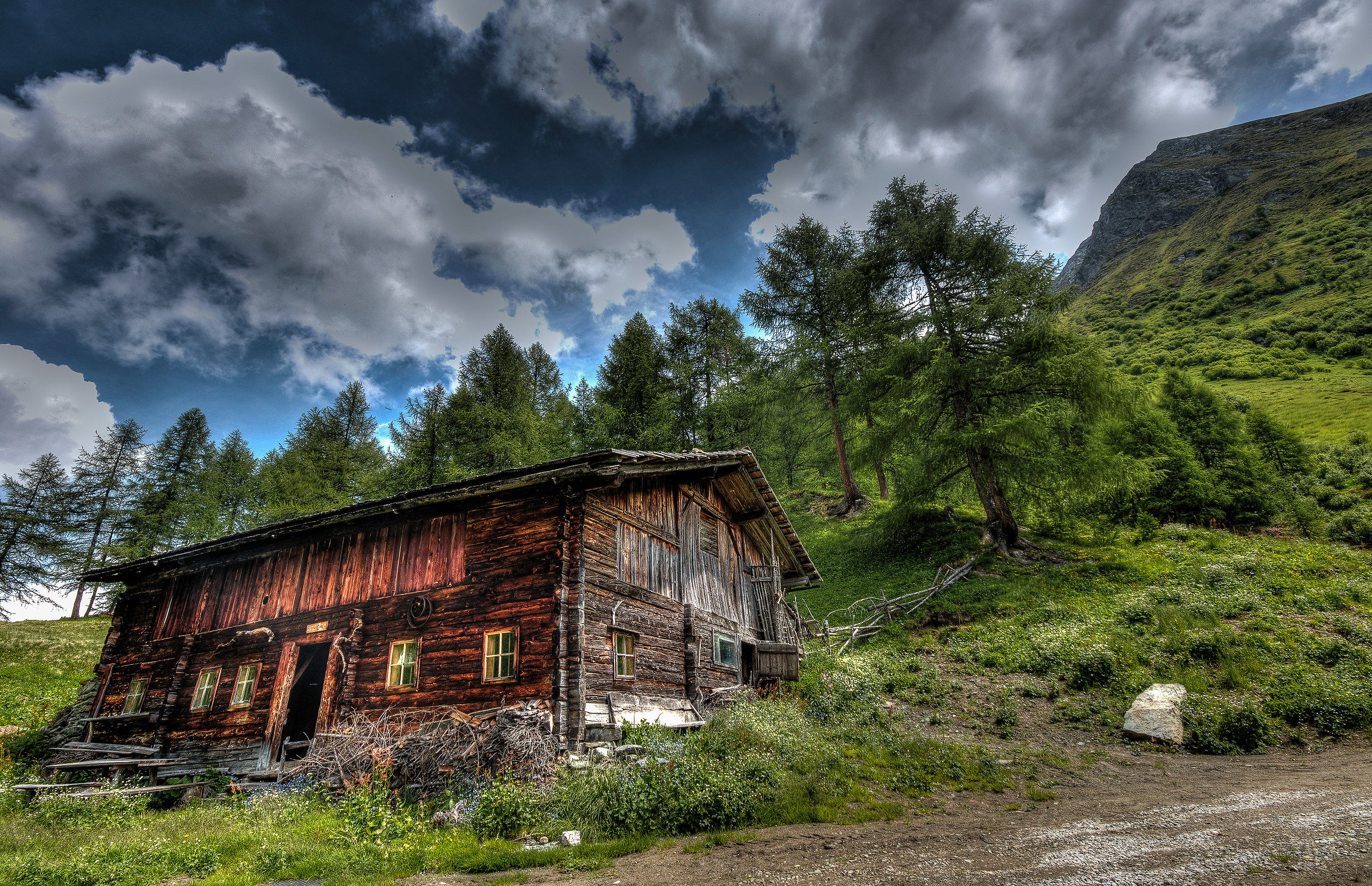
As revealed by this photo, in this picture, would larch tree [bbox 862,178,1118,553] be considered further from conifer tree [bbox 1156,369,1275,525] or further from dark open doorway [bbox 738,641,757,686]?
dark open doorway [bbox 738,641,757,686]

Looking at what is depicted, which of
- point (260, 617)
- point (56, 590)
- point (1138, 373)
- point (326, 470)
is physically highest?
point (1138, 373)

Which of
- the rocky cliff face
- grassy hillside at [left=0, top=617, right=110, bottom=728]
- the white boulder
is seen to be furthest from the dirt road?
the rocky cliff face

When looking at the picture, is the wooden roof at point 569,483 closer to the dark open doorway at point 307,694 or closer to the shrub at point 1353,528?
the dark open doorway at point 307,694

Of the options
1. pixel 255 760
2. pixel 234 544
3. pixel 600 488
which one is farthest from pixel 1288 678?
pixel 234 544

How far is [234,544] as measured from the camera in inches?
586

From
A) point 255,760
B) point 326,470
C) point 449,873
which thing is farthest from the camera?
point 326,470

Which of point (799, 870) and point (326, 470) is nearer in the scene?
point (799, 870)

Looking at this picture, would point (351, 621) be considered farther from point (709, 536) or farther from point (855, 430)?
point (855, 430)

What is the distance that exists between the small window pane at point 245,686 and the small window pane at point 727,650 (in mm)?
11842

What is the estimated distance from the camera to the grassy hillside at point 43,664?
63.6 ft

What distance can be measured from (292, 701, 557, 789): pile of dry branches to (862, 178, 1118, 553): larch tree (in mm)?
17576

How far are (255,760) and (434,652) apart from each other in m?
6.09

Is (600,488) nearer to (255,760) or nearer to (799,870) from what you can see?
(799,870)

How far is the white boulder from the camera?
11.1 m
